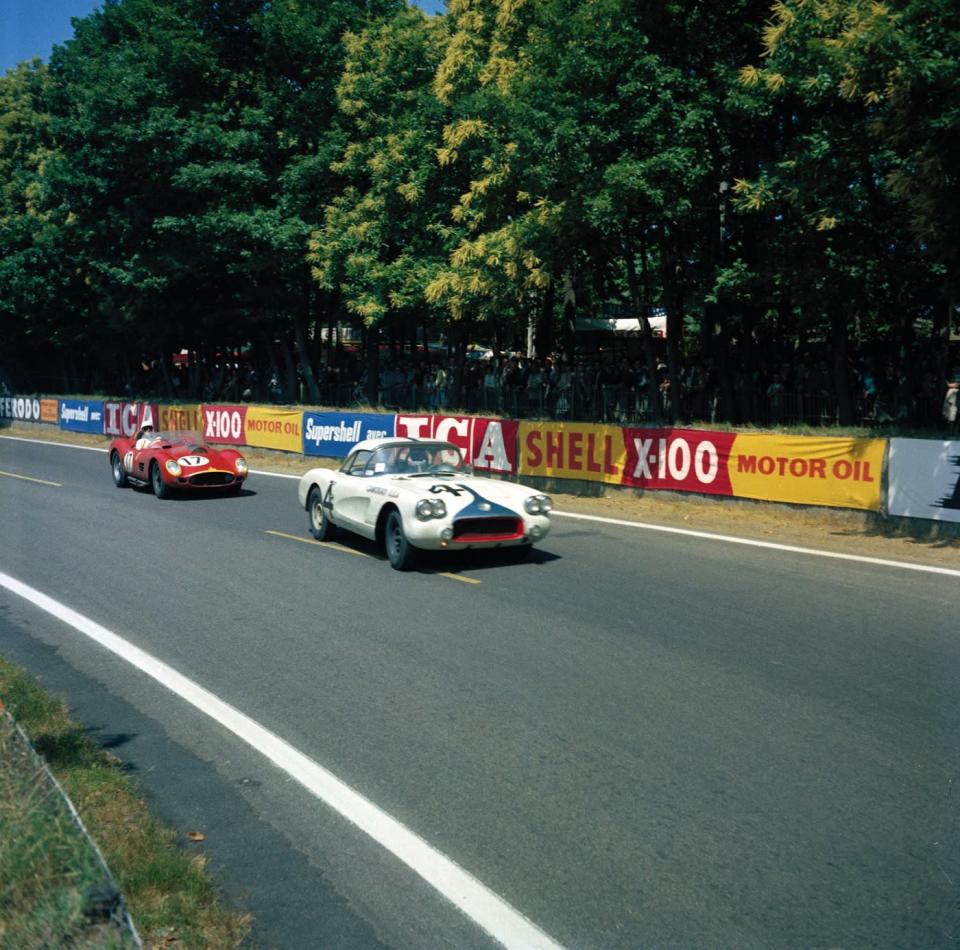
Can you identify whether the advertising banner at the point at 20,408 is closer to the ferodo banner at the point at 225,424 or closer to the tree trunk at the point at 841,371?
the ferodo banner at the point at 225,424

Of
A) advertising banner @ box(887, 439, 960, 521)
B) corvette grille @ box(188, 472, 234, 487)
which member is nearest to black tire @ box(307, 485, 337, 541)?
corvette grille @ box(188, 472, 234, 487)

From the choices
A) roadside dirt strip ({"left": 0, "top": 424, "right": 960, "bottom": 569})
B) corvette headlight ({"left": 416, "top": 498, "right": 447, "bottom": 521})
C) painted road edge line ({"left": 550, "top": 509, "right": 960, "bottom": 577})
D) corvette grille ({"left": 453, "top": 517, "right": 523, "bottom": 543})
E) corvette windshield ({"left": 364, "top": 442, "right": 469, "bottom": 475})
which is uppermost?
corvette windshield ({"left": 364, "top": 442, "right": 469, "bottom": 475})

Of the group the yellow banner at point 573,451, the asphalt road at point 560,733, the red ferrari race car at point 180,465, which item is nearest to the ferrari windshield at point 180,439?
the red ferrari race car at point 180,465

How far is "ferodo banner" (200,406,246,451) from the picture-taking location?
29719 millimetres

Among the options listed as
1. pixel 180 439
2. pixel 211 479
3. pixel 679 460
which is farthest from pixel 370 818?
pixel 180 439

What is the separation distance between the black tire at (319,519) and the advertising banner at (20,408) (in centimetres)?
3232

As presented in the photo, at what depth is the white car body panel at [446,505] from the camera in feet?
37.0

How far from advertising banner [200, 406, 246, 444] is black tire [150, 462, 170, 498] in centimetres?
Result: 1065

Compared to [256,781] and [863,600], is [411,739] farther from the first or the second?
[863,600]

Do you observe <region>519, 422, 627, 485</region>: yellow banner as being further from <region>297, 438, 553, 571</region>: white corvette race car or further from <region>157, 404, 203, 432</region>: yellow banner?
<region>157, 404, 203, 432</region>: yellow banner

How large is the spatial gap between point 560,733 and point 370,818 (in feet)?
5.11

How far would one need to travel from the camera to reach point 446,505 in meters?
11.3

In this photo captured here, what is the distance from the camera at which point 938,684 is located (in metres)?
7.02

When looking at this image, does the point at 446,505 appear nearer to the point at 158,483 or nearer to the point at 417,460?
the point at 417,460
